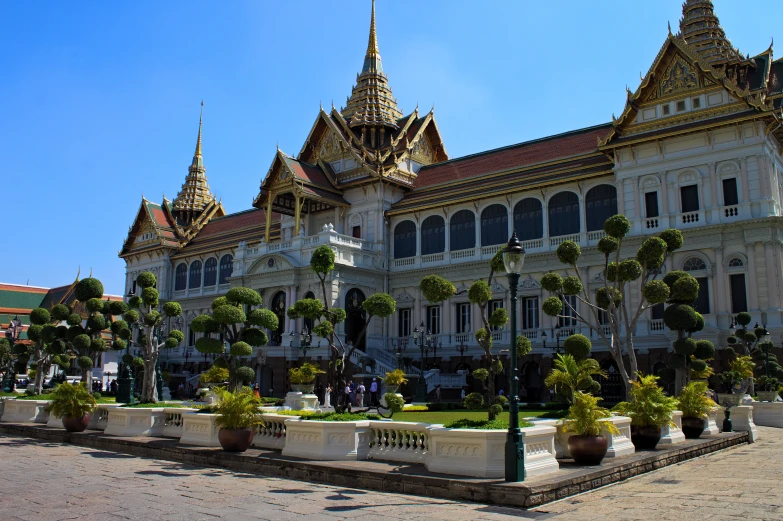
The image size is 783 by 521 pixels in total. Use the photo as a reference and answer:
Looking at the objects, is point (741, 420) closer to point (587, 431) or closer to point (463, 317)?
point (587, 431)

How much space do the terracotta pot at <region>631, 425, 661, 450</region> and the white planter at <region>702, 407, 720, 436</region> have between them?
3483 mm

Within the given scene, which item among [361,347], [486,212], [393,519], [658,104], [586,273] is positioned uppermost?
[658,104]

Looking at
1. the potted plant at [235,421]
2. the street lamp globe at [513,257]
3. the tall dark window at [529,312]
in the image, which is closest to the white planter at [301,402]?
the potted plant at [235,421]

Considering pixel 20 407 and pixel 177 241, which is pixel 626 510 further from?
pixel 177 241

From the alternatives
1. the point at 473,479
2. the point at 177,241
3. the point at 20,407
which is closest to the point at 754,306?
the point at 473,479

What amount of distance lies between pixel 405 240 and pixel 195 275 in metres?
21.1

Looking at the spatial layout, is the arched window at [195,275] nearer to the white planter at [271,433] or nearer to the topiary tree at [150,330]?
the topiary tree at [150,330]

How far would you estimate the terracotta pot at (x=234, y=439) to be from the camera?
557 inches

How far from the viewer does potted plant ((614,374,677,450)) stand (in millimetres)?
14555

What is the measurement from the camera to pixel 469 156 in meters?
42.5

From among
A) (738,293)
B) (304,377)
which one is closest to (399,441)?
(304,377)

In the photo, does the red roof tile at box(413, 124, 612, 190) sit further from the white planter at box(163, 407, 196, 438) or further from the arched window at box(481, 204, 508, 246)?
the white planter at box(163, 407, 196, 438)

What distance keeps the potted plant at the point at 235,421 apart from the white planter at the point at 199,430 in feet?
3.62

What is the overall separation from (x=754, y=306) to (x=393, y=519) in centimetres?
2439
